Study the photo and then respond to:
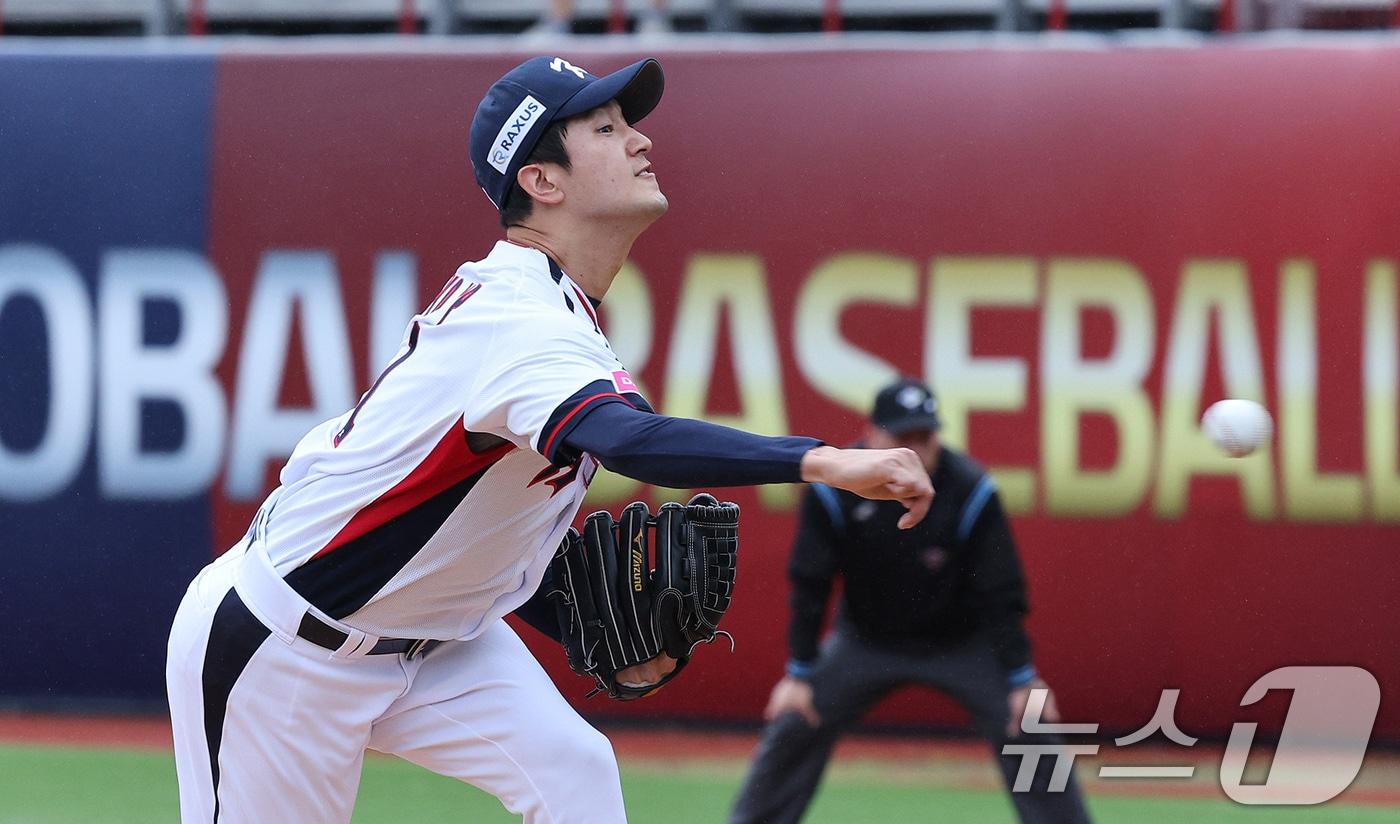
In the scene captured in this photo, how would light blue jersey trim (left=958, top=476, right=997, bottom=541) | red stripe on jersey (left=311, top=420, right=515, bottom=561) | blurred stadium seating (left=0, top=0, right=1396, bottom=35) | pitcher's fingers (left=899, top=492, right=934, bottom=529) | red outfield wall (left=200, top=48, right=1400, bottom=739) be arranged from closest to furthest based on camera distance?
pitcher's fingers (left=899, top=492, right=934, bottom=529) → red stripe on jersey (left=311, top=420, right=515, bottom=561) → light blue jersey trim (left=958, top=476, right=997, bottom=541) → red outfield wall (left=200, top=48, right=1400, bottom=739) → blurred stadium seating (left=0, top=0, right=1396, bottom=35)

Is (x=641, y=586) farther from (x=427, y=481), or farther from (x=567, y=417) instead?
(x=567, y=417)

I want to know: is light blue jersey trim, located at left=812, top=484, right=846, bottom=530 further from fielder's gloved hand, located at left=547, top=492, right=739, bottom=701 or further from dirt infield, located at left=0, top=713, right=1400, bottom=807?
dirt infield, located at left=0, top=713, right=1400, bottom=807

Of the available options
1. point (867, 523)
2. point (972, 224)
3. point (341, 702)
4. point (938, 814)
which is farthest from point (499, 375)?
point (972, 224)

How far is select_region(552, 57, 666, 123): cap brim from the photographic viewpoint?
11.7 ft

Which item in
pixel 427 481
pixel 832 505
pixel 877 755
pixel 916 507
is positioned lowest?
pixel 877 755

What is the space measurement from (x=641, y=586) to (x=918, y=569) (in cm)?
201

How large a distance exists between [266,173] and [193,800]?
4.97m

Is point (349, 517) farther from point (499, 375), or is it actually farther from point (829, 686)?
point (829, 686)

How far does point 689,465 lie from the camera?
9.25ft

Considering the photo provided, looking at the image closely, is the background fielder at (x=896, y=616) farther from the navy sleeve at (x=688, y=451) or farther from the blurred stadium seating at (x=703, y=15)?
the blurred stadium seating at (x=703, y=15)

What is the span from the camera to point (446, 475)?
3309 millimetres

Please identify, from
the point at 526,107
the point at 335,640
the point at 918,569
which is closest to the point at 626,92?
the point at 526,107

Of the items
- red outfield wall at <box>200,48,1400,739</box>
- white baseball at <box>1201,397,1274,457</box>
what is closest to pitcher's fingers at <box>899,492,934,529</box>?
white baseball at <box>1201,397,1274,457</box>

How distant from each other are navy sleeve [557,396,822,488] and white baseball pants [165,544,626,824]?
0.91 metres
